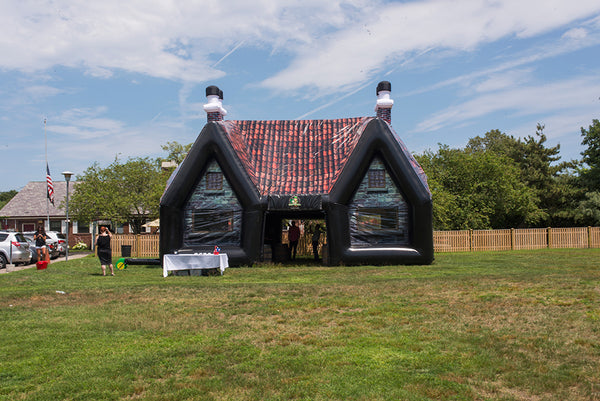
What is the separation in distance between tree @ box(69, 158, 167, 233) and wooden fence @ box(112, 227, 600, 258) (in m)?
7.63

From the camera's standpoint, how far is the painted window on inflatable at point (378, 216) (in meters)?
19.7

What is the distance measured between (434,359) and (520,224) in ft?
139

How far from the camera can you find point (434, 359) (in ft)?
20.4

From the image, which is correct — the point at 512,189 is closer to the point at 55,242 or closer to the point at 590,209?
the point at 590,209

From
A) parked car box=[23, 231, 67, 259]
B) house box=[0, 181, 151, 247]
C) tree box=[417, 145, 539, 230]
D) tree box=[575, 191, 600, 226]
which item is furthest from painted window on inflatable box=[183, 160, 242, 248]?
tree box=[575, 191, 600, 226]

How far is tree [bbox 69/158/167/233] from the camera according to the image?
35625mm

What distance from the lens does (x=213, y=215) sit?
20219mm

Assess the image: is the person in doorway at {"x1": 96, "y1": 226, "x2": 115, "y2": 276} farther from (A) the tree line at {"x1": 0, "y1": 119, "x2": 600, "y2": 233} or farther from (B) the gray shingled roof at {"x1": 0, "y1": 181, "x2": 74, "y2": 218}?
(B) the gray shingled roof at {"x1": 0, "y1": 181, "x2": 74, "y2": 218}

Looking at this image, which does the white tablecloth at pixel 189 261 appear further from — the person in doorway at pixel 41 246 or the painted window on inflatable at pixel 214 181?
the person in doorway at pixel 41 246

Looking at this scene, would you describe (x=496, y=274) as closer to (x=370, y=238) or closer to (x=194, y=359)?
(x=370, y=238)

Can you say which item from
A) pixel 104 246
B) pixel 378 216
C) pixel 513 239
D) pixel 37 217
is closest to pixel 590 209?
pixel 513 239

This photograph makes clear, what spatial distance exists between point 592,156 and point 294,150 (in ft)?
97.2

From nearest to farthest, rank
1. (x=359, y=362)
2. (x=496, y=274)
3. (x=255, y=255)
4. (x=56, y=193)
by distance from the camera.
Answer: (x=359, y=362), (x=496, y=274), (x=255, y=255), (x=56, y=193)

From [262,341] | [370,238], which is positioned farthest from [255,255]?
[262,341]
